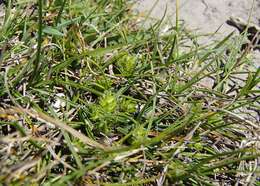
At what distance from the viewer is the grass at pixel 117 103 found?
131 cm

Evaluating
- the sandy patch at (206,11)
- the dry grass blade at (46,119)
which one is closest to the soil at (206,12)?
the sandy patch at (206,11)

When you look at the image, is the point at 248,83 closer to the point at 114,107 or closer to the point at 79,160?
the point at 114,107

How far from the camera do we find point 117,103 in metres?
1.51

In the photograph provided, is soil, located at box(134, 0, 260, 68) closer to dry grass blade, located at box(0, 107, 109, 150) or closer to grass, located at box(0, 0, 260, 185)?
grass, located at box(0, 0, 260, 185)

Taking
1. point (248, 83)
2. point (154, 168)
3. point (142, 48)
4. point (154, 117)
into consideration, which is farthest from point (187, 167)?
point (142, 48)

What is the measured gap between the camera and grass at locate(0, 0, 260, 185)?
1.31 meters

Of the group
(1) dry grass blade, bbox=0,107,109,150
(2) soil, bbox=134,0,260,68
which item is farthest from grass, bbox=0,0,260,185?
(2) soil, bbox=134,0,260,68

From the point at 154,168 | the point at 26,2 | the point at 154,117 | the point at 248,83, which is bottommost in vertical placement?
the point at 154,168

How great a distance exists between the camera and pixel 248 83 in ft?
5.36

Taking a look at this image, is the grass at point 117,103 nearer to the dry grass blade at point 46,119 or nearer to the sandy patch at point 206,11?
the dry grass blade at point 46,119

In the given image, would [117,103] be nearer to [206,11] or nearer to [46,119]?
[46,119]

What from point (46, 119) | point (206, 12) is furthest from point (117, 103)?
point (206, 12)

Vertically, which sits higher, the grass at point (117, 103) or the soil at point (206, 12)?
the soil at point (206, 12)

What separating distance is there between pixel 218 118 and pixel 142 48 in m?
0.45
